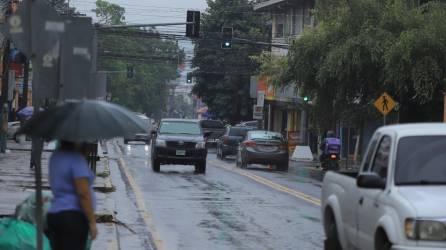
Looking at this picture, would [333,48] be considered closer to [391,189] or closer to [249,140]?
[249,140]

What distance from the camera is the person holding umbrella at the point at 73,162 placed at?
256 inches

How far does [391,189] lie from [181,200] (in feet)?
36.6

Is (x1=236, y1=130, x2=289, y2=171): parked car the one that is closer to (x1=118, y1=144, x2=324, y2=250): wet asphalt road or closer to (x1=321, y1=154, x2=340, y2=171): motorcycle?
(x1=321, y1=154, x2=340, y2=171): motorcycle

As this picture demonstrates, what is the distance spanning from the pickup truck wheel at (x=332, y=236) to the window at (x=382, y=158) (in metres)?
1.33

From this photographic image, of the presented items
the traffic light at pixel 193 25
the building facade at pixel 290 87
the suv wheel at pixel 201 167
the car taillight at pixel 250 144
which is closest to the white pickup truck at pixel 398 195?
the suv wheel at pixel 201 167

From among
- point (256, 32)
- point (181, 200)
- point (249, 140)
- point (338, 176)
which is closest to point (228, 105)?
point (256, 32)

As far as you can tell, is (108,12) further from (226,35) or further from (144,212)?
(144,212)

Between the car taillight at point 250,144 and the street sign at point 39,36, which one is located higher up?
the street sign at point 39,36

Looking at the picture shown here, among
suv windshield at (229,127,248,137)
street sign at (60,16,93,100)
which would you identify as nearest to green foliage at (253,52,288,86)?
suv windshield at (229,127,248,137)

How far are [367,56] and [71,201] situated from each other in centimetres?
2283

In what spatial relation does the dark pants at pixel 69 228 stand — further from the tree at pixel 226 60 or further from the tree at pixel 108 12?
the tree at pixel 108 12

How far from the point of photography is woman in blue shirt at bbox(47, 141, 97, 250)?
6578 mm

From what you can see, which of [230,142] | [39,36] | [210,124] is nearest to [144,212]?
[39,36]

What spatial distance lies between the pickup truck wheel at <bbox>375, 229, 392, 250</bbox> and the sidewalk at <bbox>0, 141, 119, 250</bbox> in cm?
471
